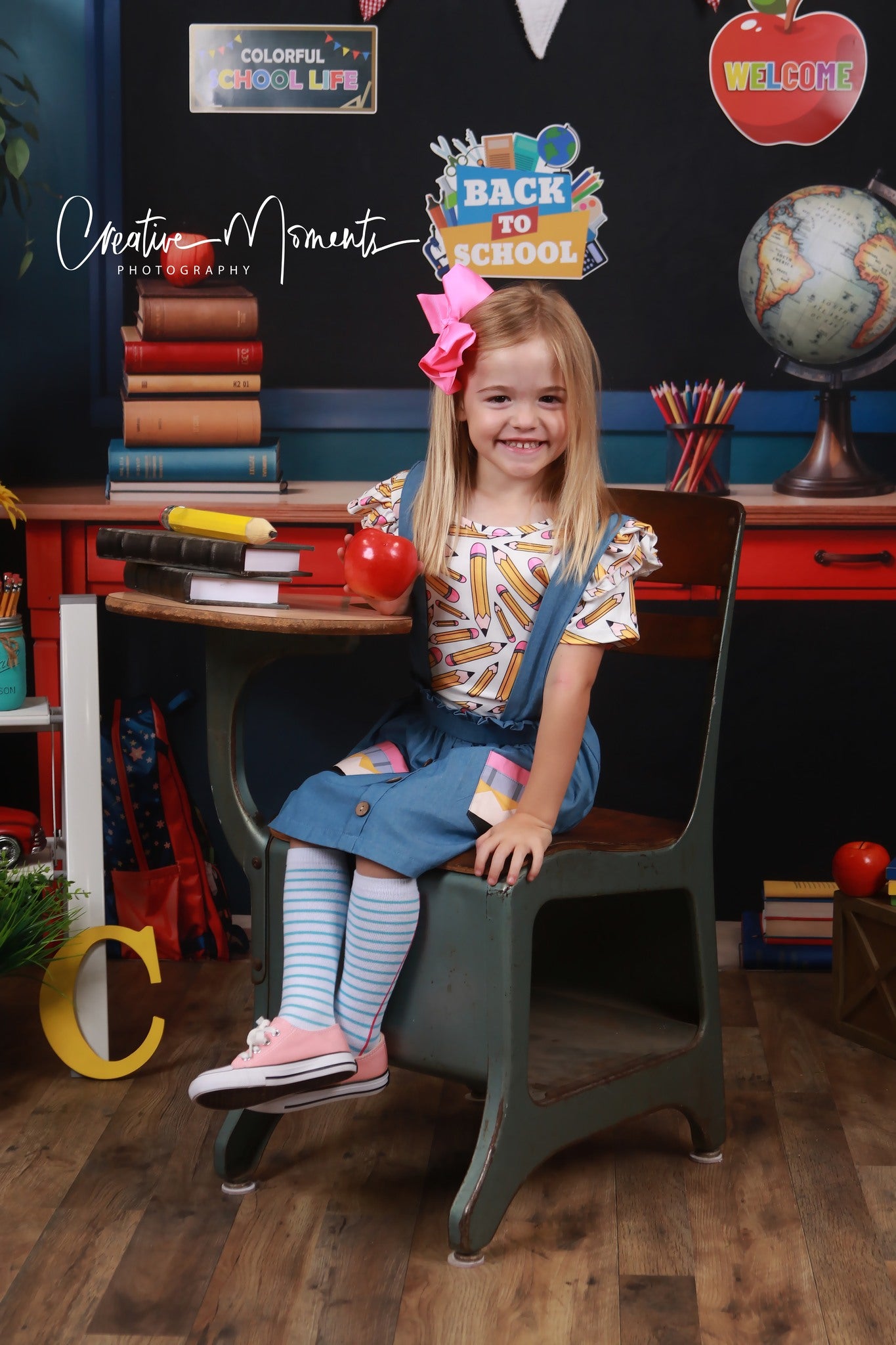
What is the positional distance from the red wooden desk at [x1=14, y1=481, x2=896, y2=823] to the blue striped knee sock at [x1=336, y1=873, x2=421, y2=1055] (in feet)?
2.86

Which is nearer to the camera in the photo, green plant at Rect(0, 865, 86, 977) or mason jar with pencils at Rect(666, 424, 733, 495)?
green plant at Rect(0, 865, 86, 977)

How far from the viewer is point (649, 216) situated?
2.62 m

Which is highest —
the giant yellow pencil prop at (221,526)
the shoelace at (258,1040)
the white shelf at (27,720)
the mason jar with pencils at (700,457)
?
the mason jar with pencils at (700,457)

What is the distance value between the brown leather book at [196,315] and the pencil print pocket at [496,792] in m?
1.07

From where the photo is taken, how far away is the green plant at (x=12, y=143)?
2469mm

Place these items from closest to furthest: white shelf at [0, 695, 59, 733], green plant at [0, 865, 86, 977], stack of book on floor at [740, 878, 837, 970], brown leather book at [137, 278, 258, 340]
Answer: green plant at [0, 865, 86, 977] < white shelf at [0, 695, 59, 733] < brown leather book at [137, 278, 258, 340] < stack of book on floor at [740, 878, 837, 970]

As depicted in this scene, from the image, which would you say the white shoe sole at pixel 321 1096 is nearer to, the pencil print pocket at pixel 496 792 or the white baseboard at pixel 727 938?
the pencil print pocket at pixel 496 792

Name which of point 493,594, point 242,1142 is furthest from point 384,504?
point 242,1142

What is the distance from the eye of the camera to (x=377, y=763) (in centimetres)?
186

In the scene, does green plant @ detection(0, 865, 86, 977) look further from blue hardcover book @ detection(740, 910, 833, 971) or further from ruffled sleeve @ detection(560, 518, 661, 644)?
blue hardcover book @ detection(740, 910, 833, 971)

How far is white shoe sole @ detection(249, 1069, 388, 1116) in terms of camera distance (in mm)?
1676

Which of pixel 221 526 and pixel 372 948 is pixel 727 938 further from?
pixel 221 526
